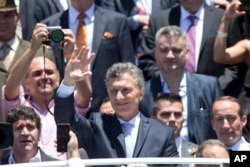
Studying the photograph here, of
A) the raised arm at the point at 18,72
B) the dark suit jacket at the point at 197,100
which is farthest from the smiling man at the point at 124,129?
the dark suit jacket at the point at 197,100

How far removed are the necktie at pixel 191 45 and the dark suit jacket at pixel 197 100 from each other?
0.41 metres

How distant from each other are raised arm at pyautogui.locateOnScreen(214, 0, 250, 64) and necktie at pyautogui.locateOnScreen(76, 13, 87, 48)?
144 centimetres

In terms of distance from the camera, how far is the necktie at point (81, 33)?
12.4 metres

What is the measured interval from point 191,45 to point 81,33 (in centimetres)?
123

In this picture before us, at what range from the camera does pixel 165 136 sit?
1062 cm

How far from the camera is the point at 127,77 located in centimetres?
1080

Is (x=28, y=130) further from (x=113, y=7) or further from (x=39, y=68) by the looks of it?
(x=113, y=7)

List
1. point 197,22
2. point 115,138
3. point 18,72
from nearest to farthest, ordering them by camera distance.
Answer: point 115,138 < point 18,72 < point 197,22

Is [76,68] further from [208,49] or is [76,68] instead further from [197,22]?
[197,22]

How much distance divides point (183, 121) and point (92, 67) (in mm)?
1338

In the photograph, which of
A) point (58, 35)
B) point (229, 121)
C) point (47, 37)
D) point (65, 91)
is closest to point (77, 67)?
point (65, 91)

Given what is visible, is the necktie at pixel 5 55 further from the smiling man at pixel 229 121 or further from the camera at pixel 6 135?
the camera at pixel 6 135

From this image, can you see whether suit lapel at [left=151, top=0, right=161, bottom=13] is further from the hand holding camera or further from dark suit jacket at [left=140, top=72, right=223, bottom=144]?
the hand holding camera

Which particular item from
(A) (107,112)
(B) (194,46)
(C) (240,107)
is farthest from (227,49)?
(A) (107,112)
